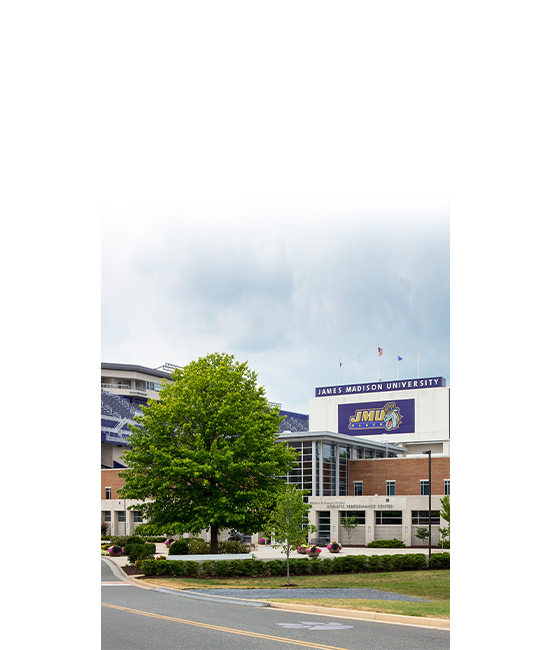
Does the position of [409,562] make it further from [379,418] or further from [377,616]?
[379,418]

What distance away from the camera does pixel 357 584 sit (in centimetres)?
2258

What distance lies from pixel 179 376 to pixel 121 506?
28182 mm

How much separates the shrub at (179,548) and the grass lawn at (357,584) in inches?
276

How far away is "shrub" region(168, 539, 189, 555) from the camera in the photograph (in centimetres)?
3146

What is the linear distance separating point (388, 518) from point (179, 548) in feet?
64.9

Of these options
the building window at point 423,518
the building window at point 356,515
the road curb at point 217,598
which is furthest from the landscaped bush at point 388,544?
the road curb at point 217,598

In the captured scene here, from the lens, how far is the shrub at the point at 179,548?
103ft

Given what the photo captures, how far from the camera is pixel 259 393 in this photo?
30.5 m

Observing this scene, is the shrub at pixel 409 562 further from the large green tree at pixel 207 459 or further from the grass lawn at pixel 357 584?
the large green tree at pixel 207 459

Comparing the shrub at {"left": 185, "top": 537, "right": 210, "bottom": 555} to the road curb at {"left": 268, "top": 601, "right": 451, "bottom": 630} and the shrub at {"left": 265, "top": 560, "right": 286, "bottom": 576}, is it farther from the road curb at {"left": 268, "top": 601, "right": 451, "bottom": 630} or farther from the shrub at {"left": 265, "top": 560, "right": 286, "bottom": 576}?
the road curb at {"left": 268, "top": 601, "right": 451, "bottom": 630}
